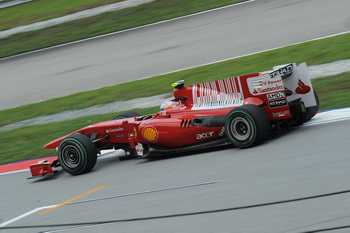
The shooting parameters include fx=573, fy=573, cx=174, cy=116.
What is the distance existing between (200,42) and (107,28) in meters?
4.87

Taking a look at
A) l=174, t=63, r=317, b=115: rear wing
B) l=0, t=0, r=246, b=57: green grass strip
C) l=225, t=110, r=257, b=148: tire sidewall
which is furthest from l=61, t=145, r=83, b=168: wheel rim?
l=0, t=0, r=246, b=57: green grass strip

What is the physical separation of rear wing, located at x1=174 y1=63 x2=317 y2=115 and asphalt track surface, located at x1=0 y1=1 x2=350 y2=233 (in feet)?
1.73

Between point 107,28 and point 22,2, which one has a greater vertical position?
point 22,2

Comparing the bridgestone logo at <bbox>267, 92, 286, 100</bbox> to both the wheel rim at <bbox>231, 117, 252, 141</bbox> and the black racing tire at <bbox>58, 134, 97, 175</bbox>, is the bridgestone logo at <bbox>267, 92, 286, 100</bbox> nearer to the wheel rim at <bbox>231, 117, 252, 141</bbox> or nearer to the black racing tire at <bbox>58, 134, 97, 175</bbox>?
the wheel rim at <bbox>231, 117, 252, 141</bbox>

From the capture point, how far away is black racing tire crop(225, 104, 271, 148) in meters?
7.38

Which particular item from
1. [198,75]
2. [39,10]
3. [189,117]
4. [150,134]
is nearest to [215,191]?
[189,117]

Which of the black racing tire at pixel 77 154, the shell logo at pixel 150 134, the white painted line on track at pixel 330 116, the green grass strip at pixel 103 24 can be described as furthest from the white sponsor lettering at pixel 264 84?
the green grass strip at pixel 103 24

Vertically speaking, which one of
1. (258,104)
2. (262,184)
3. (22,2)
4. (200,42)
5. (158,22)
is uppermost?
(22,2)

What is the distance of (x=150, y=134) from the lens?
846 cm

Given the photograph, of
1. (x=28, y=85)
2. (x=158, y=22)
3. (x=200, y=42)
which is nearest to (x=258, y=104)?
(x=200, y=42)

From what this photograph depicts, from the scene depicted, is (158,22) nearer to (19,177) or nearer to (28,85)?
(28,85)

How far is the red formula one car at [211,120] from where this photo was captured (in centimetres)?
760

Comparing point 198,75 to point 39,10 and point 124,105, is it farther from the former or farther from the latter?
point 39,10

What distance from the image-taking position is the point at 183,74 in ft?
45.3
